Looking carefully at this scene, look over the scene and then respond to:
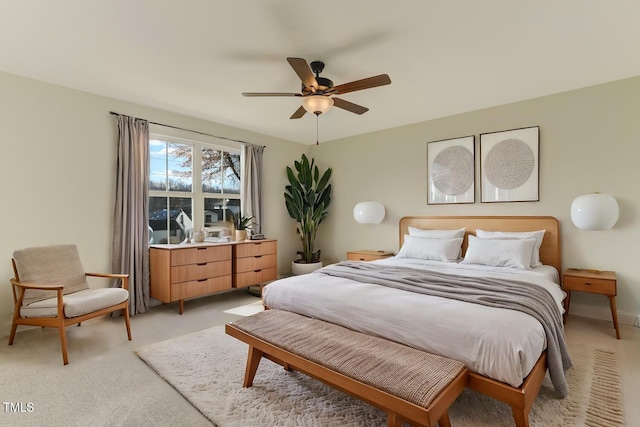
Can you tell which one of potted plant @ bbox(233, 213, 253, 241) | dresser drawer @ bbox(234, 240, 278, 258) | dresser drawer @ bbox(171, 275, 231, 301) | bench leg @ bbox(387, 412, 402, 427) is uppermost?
potted plant @ bbox(233, 213, 253, 241)

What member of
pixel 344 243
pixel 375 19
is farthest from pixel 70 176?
pixel 344 243

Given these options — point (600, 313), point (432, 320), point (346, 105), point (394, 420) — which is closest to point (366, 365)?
point (394, 420)

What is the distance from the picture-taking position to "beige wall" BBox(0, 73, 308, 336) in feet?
10.2

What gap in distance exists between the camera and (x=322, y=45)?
8.50ft

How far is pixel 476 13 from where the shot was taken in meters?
2.19

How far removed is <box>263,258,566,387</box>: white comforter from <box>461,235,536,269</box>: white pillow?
0.50 m

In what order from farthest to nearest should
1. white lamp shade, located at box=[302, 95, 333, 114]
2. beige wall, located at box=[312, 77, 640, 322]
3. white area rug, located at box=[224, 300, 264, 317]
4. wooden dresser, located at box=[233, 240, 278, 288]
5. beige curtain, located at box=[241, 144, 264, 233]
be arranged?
beige curtain, located at box=[241, 144, 264, 233], wooden dresser, located at box=[233, 240, 278, 288], white area rug, located at box=[224, 300, 264, 317], beige wall, located at box=[312, 77, 640, 322], white lamp shade, located at box=[302, 95, 333, 114]

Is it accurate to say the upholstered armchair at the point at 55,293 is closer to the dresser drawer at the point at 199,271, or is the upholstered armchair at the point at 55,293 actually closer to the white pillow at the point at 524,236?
the dresser drawer at the point at 199,271

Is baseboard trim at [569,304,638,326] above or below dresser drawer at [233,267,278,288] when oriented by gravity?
below

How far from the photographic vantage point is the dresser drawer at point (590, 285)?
304 cm

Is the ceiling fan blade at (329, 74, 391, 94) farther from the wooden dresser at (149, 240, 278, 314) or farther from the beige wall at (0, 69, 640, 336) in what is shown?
the wooden dresser at (149, 240, 278, 314)

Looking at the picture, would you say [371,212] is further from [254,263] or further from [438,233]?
[254,263]

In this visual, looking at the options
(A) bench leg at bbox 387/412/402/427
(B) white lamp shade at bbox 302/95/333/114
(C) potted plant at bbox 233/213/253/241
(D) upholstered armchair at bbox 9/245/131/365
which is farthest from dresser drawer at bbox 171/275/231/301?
(A) bench leg at bbox 387/412/402/427

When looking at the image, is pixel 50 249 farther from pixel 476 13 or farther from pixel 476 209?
pixel 476 209
